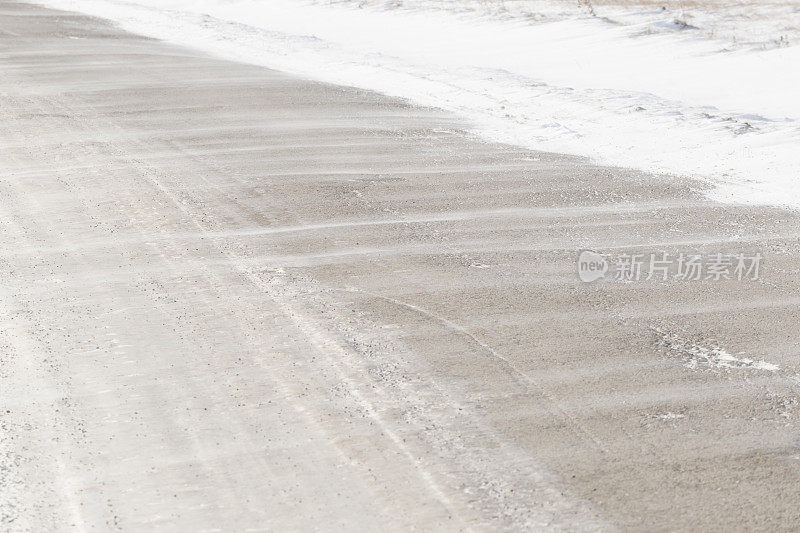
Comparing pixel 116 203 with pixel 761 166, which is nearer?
pixel 116 203

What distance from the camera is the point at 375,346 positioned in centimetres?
687

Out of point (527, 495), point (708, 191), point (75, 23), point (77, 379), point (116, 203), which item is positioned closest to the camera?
point (527, 495)

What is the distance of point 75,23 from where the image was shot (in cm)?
2412

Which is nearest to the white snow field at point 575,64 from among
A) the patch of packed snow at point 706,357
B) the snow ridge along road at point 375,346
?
the snow ridge along road at point 375,346

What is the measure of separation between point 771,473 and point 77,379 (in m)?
3.97

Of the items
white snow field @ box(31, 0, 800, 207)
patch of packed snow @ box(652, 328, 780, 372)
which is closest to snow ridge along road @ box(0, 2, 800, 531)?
patch of packed snow @ box(652, 328, 780, 372)

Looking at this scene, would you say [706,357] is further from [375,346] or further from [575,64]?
[575,64]

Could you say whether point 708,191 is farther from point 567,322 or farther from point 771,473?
point 771,473

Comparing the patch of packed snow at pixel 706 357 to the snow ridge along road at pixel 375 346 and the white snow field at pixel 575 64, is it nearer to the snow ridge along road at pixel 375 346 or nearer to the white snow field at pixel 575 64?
the snow ridge along road at pixel 375 346

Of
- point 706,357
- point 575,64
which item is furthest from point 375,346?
point 575,64

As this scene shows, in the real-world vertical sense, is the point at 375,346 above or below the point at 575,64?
below

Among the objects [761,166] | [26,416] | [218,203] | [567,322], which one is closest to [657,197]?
[761,166]

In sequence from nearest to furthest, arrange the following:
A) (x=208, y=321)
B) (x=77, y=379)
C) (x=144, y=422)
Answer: (x=144, y=422)
(x=77, y=379)
(x=208, y=321)

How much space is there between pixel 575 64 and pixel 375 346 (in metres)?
12.5
